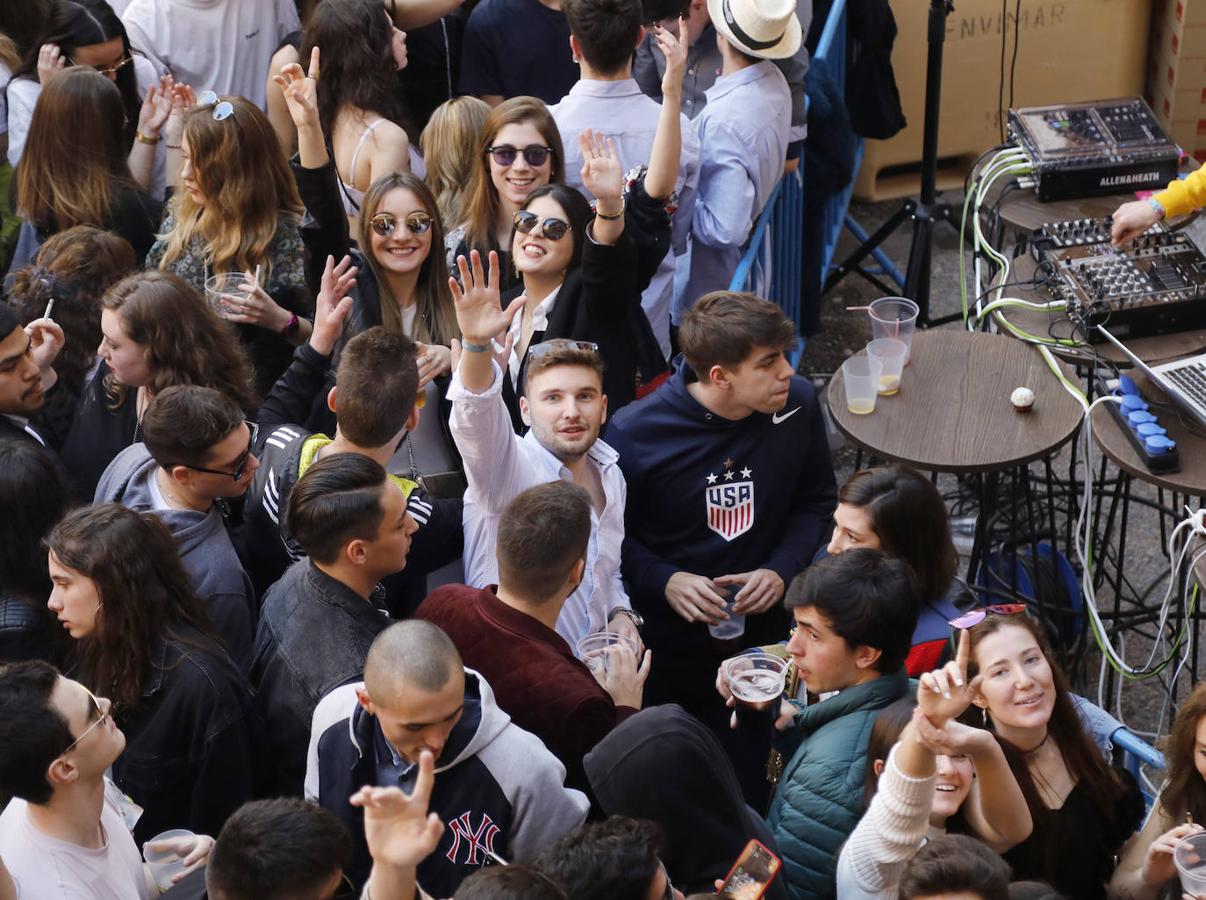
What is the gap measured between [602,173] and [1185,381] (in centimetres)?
188

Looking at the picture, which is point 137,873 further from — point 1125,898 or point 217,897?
point 1125,898

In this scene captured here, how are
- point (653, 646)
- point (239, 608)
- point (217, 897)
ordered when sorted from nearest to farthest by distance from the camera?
point (217, 897)
point (239, 608)
point (653, 646)

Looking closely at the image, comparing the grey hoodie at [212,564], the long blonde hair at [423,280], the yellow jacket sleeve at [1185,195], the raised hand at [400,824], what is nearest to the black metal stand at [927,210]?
the yellow jacket sleeve at [1185,195]

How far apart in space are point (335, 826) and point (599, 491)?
154cm

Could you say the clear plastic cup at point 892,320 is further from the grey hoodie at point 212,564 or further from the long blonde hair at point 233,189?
the grey hoodie at point 212,564

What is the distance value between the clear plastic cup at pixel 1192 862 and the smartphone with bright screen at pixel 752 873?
768 mm

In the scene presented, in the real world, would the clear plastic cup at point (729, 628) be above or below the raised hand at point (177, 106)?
below

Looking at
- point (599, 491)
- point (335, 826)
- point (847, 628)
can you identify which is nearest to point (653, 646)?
point (599, 491)

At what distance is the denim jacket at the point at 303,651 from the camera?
2986mm

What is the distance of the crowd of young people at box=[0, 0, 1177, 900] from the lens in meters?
2.54

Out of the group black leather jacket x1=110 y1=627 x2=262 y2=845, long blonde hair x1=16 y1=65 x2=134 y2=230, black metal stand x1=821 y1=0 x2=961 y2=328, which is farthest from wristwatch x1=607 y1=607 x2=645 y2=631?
black metal stand x1=821 y1=0 x2=961 y2=328

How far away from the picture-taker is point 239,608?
10.7ft

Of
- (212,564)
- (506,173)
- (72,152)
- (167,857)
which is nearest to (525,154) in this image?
(506,173)

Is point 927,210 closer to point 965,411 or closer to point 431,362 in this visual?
point 965,411
